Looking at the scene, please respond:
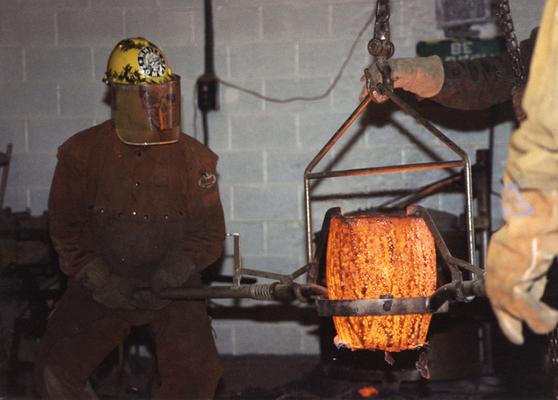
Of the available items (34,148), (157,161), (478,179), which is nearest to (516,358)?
(478,179)

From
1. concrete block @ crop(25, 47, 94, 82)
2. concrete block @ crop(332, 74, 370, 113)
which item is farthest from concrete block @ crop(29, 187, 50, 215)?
concrete block @ crop(332, 74, 370, 113)

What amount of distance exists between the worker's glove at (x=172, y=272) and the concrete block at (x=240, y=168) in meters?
2.13

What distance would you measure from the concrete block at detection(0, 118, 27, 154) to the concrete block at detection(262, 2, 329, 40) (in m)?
1.72

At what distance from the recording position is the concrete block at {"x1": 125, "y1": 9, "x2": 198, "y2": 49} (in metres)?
6.99

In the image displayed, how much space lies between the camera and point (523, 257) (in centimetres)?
257

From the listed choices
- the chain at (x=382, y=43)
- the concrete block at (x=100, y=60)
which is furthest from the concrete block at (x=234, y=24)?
the chain at (x=382, y=43)

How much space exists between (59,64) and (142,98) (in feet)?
7.62

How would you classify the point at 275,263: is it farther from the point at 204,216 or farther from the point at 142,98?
the point at 142,98

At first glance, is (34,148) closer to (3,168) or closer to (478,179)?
(3,168)

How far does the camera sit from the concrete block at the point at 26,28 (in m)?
7.12

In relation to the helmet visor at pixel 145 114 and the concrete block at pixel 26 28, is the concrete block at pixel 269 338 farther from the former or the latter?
the helmet visor at pixel 145 114

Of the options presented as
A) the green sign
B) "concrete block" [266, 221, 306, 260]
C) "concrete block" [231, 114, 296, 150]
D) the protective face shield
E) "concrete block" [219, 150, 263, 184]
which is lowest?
"concrete block" [266, 221, 306, 260]

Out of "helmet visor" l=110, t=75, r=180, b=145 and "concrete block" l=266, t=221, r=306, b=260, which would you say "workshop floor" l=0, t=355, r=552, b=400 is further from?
"helmet visor" l=110, t=75, r=180, b=145

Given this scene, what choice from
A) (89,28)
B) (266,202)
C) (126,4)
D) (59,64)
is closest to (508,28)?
(266,202)
